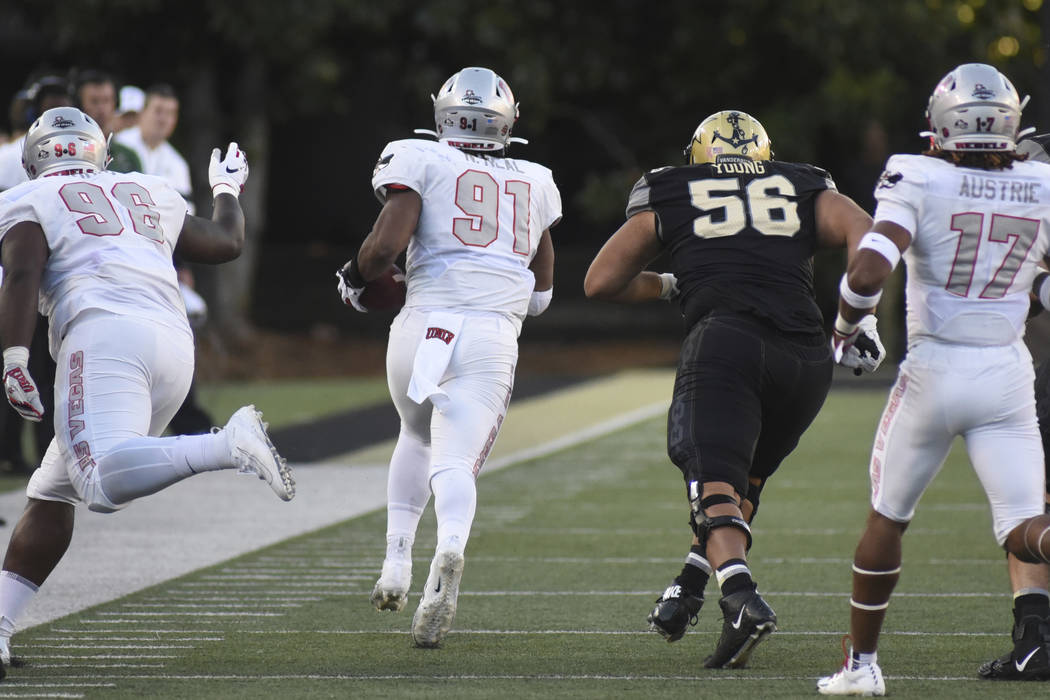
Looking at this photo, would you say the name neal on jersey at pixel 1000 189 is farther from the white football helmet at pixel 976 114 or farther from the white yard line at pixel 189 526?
the white yard line at pixel 189 526

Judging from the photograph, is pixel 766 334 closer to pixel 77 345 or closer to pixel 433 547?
pixel 77 345

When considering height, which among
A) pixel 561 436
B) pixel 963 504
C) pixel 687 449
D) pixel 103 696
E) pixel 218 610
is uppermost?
pixel 687 449

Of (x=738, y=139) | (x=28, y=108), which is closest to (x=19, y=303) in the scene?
(x=738, y=139)

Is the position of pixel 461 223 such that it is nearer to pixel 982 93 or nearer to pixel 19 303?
pixel 19 303

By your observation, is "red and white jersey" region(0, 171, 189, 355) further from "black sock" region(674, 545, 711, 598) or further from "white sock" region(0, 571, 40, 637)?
"black sock" region(674, 545, 711, 598)

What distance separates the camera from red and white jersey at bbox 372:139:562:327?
5766 millimetres

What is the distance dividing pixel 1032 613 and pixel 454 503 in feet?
6.04

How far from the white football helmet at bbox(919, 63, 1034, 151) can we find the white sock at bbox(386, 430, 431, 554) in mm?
2126

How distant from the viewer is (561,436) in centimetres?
1355

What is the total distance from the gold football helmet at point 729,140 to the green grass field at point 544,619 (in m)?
1.62

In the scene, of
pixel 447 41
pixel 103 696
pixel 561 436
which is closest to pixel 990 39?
pixel 447 41

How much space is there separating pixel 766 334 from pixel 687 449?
0.44m

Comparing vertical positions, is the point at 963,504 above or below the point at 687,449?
below

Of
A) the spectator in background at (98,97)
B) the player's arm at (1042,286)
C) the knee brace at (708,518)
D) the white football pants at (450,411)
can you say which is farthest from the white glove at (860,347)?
the spectator in background at (98,97)
